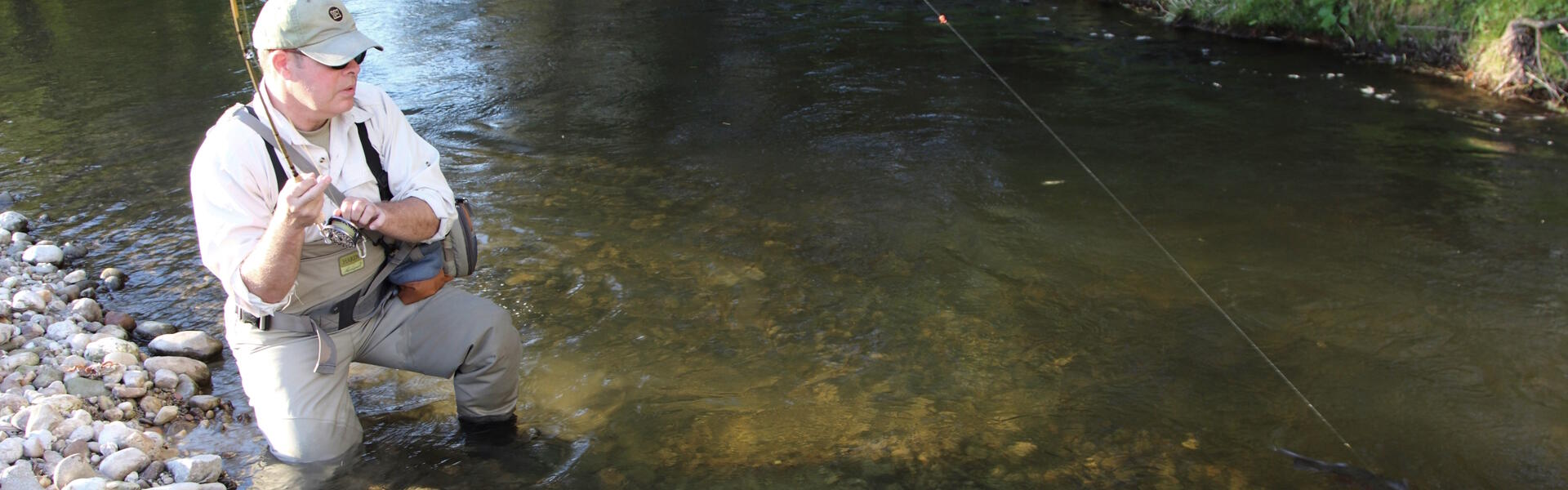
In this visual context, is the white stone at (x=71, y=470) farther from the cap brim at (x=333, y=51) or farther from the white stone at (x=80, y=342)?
the cap brim at (x=333, y=51)

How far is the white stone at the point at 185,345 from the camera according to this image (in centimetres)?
427

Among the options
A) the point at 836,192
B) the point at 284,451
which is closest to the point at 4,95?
the point at 836,192

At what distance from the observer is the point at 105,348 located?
4129mm

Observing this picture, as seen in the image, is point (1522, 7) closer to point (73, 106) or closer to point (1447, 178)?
point (1447, 178)

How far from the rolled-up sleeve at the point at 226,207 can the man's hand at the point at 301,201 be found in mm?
202

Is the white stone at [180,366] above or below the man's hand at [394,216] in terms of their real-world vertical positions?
below

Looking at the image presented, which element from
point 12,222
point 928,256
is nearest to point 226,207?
point 928,256

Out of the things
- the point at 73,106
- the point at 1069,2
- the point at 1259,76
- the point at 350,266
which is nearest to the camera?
the point at 350,266

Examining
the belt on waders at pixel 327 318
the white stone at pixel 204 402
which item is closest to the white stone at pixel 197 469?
the white stone at pixel 204 402

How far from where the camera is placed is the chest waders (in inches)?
119

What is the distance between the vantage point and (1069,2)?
12.9 m

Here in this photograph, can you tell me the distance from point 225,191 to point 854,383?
7.33ft

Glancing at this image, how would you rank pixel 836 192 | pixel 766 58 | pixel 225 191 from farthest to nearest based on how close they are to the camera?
pixel 766 58 → pixel 836 192 → pixel 225 191

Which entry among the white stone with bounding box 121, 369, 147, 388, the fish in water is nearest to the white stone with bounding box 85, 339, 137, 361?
the white stone with bounding box 121, 369, 147, 388
